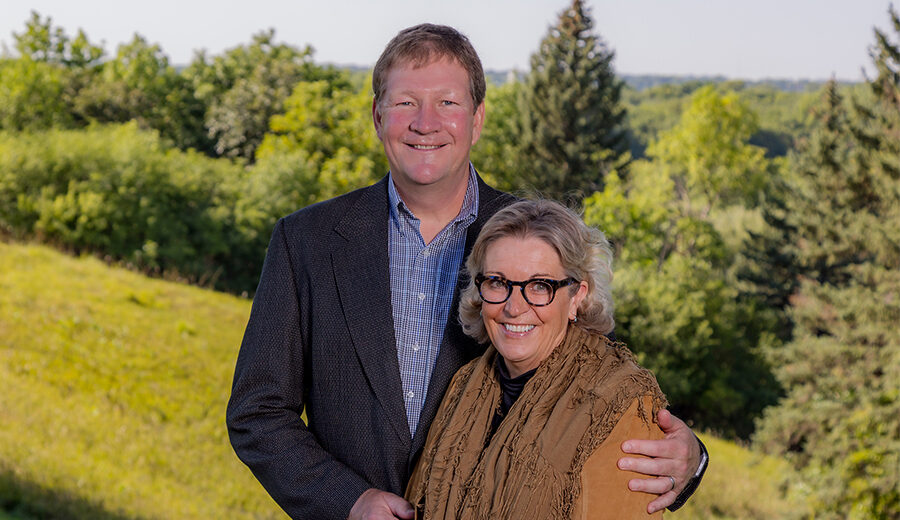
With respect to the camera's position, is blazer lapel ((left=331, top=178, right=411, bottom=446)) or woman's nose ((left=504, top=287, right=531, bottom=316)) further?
blazer lapel ((left=331, top=178, right=411, bottom=446))

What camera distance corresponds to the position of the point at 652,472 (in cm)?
202

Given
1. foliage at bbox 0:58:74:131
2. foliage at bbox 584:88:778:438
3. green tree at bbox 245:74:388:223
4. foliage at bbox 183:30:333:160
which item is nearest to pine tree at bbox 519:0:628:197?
foliage at bbox 584:88:778:438

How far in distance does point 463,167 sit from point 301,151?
33.7 m

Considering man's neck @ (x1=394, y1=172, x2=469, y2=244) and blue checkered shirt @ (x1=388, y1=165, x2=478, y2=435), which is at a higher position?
man's neck @ (x1=394, y1=172, x2=469, y2=244)

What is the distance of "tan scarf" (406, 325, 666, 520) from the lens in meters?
1.97

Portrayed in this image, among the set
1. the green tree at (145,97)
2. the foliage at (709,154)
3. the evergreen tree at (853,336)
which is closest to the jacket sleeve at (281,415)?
the evergreen tree at (853,336)

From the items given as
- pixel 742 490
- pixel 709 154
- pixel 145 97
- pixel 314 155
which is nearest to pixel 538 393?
pixel 742 490

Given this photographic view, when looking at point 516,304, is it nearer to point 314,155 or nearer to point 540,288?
point 540,288

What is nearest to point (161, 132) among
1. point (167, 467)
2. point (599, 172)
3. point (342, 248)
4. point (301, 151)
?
point (301, 151)

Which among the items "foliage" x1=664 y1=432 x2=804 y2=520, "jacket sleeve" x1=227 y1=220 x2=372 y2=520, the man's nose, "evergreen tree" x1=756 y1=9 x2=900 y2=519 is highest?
the man's nose

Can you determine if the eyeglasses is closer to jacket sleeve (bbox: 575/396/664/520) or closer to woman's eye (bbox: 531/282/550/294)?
woman's eye (bbox: 531/282/550/294)

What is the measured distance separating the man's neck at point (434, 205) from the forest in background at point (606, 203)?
1780 cm

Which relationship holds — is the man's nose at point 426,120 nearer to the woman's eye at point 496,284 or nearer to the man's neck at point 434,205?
the man's neck at point 434,205

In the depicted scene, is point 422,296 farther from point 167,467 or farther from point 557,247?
point 167,467
